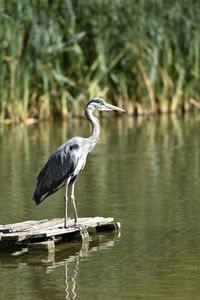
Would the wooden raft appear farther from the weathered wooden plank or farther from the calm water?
the calm water

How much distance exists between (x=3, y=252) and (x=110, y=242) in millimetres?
1104

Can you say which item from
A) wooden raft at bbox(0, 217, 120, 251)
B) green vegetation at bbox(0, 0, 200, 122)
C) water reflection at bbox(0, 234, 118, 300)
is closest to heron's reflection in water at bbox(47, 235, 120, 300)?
water reflection at bbox(0, 234, 118, 300)

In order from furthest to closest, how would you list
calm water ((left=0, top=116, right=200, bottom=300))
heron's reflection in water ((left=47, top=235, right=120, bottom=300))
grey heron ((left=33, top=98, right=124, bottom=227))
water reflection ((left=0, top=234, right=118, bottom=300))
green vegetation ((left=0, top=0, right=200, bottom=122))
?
1. green vegetation ((left=0, top=0, right=200, bottom=122))
2. grey heron ((left=33, top=98, right=124, bottom=227))
3. water reflection ((left=0, top=234, right=118, bottom=300))
4. calm water ((left=0, top=116, right=200, bottom=300))
5. heron's reflection in water ((left=47, top=235, right=120, bottom=300))

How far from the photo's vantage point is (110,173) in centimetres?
1606

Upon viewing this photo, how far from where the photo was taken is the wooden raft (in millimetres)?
10070

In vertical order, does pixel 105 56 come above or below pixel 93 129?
above

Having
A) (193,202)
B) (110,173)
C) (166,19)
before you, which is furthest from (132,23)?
(193,202)

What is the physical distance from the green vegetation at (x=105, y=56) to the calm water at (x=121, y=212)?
1755 mm

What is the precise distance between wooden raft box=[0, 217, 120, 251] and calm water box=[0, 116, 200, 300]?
0.14 metres

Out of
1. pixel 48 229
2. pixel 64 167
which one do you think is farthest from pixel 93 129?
pixel 48 229

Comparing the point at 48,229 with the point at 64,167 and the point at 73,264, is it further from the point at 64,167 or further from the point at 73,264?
the point at 73,264

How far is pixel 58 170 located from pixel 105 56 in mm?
14108

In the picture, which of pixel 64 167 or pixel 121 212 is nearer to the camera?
pixel 64 167

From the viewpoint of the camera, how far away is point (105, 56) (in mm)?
24781
